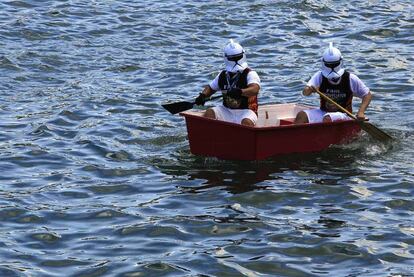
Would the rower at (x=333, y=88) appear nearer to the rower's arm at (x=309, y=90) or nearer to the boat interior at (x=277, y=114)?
the rower's arm at (x=309, y=90)

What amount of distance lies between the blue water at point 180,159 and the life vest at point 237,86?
1000 millimetres

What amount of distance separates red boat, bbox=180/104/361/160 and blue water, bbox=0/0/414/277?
163mm

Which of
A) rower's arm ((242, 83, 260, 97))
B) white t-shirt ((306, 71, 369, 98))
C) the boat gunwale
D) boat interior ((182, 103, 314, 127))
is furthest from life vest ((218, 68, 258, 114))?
boat interior ((182, 103, 314, 127))

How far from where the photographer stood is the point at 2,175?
1492 centimetres

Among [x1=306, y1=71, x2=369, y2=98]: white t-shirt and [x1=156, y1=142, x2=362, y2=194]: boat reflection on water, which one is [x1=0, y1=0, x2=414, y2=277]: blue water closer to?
[x1=156, y1=142, x2=362, y2=194]: boat reflection on water

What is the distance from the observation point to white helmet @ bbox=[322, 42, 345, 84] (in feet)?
51.8

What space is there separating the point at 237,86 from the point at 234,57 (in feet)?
1.44

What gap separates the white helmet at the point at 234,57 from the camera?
1553cm

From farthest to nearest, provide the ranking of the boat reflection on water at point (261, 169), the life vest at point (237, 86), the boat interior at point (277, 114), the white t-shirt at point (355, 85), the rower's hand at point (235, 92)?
1. the boat interior at point (277, 114)
2. the white t-shirt at point (355, 85)
3. the life vest at point (237, 86)
4. the rower's hand at point (235, 92)
5. the boat reflection on water at point (261, 169)

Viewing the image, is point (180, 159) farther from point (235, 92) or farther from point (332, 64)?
point (332, 64)

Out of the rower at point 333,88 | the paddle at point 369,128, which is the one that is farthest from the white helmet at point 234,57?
the paddle at point 369,128

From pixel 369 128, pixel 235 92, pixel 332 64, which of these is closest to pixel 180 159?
pixel 235 92

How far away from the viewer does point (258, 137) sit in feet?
48.9

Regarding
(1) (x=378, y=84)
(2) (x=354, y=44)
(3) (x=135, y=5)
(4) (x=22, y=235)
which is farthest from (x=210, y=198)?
(3) (x=135, y=5)
